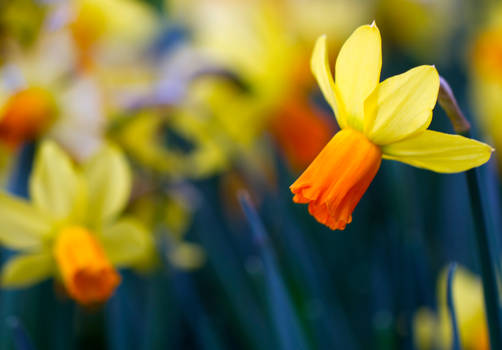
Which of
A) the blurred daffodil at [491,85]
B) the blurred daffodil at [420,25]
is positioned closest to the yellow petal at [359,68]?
the blurred daffodil at [491,85]

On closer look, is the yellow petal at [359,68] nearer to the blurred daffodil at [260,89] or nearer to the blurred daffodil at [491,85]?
the blurred daffodil at [260,89]

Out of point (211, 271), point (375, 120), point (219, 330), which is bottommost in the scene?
point (219, 330)

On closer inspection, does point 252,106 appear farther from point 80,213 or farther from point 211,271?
point 80,213

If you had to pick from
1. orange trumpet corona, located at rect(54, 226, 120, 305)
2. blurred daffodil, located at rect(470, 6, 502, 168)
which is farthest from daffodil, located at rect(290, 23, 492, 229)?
blurred daffodil, located at rect(470, 6, 502, 168)

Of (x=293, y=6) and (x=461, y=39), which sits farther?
(x=461, y=39)

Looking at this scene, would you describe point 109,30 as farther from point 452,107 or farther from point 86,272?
point 452,107

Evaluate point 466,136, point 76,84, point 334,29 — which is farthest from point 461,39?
point 466,136

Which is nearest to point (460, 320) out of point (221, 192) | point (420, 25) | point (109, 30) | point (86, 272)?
point (86, 272)
